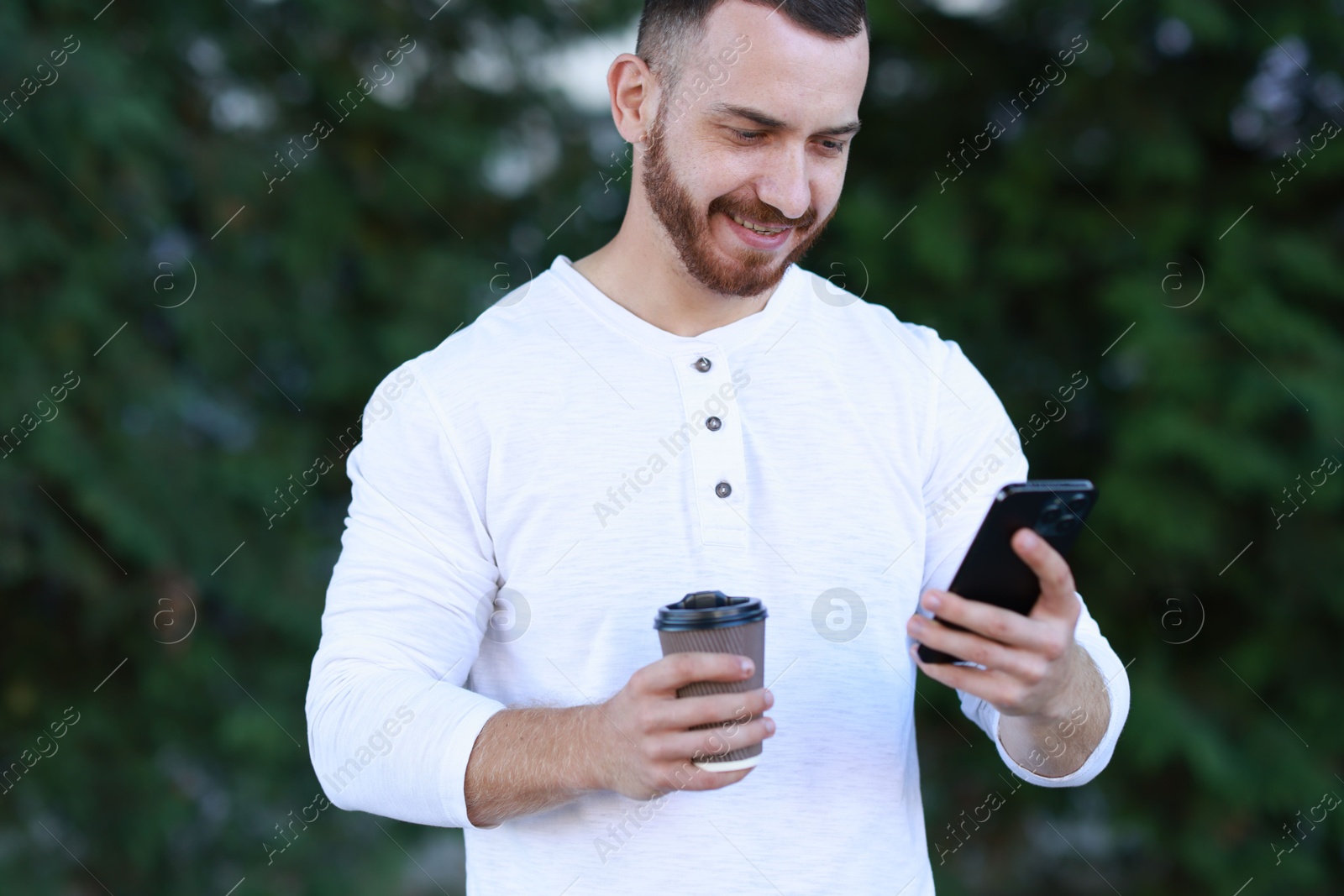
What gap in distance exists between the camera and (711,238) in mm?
1552

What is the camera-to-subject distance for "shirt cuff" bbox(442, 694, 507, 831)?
4.30ft

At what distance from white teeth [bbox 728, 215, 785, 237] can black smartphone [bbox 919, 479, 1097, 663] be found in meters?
0.54

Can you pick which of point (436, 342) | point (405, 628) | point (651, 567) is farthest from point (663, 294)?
point (436, 342)

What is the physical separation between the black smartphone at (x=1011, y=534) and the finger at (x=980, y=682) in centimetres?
2

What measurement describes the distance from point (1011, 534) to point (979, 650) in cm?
12

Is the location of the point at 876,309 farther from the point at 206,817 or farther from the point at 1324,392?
the point at 206,817

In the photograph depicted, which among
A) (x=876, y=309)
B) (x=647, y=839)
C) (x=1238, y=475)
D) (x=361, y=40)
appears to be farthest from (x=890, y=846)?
(x=361, y=40)

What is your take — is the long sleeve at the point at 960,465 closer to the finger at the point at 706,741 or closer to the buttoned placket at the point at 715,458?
the buttoned placket at the point at 715,458

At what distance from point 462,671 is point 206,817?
8.20ft

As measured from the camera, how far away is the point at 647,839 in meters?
Result: 1.43

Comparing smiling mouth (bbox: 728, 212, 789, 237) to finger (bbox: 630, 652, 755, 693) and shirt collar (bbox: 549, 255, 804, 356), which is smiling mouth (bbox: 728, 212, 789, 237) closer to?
shirt collar (bbox: 549, 255, 804, 356)

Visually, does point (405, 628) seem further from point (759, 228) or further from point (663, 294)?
point (759, 228)

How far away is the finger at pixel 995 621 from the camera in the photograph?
115 centimetres

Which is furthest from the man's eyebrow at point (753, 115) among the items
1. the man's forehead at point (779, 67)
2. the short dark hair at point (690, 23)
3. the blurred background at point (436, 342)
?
the blurred background at point (436, 342)
